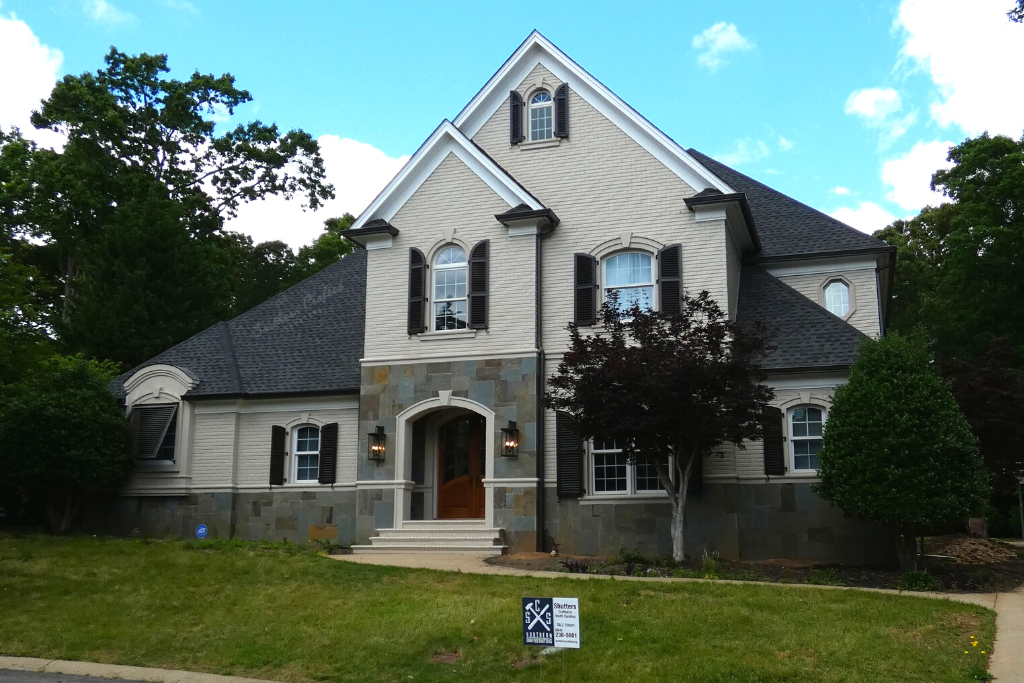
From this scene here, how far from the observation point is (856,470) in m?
15.6

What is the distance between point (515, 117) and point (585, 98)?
171 centimetres

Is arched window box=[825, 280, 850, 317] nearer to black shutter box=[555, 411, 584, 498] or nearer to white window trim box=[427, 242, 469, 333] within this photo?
black shutter box=[555, 411, 584, 498]

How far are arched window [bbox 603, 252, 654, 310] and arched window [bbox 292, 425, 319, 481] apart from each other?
7449 millimetres

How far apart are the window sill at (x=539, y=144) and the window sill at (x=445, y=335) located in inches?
181

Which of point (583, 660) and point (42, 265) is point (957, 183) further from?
point (42, 265)

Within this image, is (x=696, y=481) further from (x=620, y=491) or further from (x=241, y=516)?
(x=241, y=516)

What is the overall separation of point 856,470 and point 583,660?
7.10 m

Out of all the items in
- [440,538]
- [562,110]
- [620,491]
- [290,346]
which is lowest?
[440,538]

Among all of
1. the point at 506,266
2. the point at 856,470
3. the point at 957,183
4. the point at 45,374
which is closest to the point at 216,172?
the point at 45,374

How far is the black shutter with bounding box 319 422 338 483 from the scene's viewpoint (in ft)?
70.2

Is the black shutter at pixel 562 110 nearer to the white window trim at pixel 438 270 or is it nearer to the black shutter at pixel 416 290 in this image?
the white window trim at pixel 438 270

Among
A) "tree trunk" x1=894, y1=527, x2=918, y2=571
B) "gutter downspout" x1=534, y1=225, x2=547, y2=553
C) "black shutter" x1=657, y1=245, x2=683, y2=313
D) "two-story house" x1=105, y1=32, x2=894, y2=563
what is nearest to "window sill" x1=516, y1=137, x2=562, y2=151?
"two-story house" x1=105, y1=32, x2=894, y2=563

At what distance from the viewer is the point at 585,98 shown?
21.7 metres

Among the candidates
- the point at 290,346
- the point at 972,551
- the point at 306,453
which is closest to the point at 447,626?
the point at 306,453
